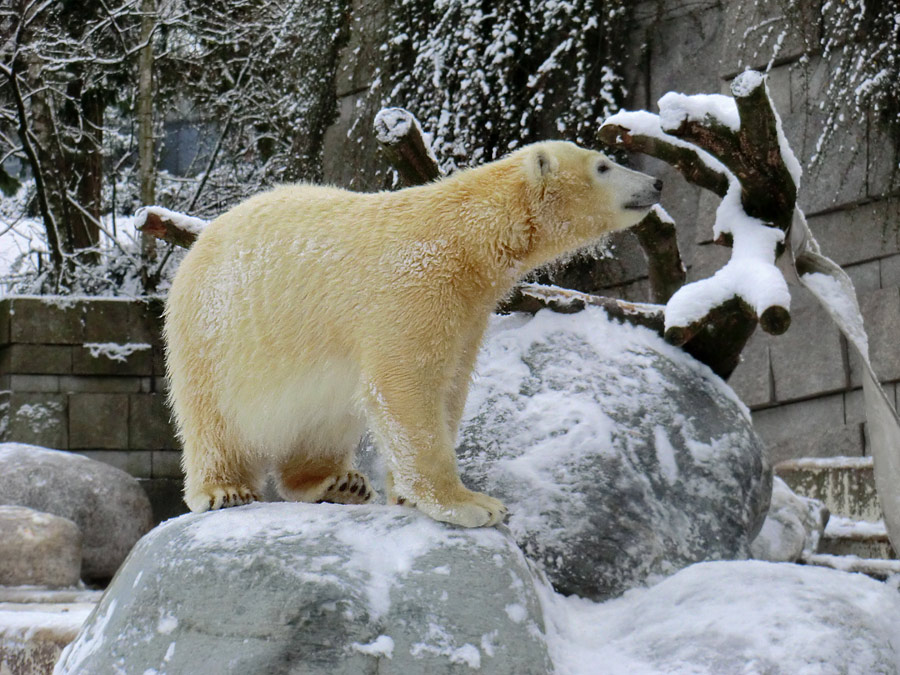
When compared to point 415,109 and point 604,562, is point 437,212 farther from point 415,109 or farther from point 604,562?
point 415,109

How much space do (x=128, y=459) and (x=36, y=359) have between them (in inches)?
29.6

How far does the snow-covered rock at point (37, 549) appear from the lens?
4.40m

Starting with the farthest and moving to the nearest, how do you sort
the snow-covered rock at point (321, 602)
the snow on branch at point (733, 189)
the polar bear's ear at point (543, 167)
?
the snow on branch at point (733, 189) → the polar bear's ear at point (543, 167) → the snow-covered rock at point (321, 602)

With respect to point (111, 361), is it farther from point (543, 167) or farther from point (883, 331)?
point (543, 167)

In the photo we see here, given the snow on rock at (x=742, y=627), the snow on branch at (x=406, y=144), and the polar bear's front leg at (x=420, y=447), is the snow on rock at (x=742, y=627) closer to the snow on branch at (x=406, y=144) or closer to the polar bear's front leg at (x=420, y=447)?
the polar bear's front leg at (x=420, y=447)

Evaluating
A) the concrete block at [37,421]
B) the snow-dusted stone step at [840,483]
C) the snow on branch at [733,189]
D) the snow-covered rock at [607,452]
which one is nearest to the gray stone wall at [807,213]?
the snow-dusted stone step at [840,483]

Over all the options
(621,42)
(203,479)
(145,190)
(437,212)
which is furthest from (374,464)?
(145,190)

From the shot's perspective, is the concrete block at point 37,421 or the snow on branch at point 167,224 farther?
the concrete block at point 37,421

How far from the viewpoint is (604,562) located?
8.16ft

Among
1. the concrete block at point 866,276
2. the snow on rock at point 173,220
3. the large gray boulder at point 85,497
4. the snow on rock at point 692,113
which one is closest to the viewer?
the snow on rock at point 692,113

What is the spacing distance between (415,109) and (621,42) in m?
1.20

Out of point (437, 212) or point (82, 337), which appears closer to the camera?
point (437, 212)

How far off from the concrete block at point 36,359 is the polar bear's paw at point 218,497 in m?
4.34

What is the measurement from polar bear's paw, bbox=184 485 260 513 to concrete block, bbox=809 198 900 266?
3.13 m
